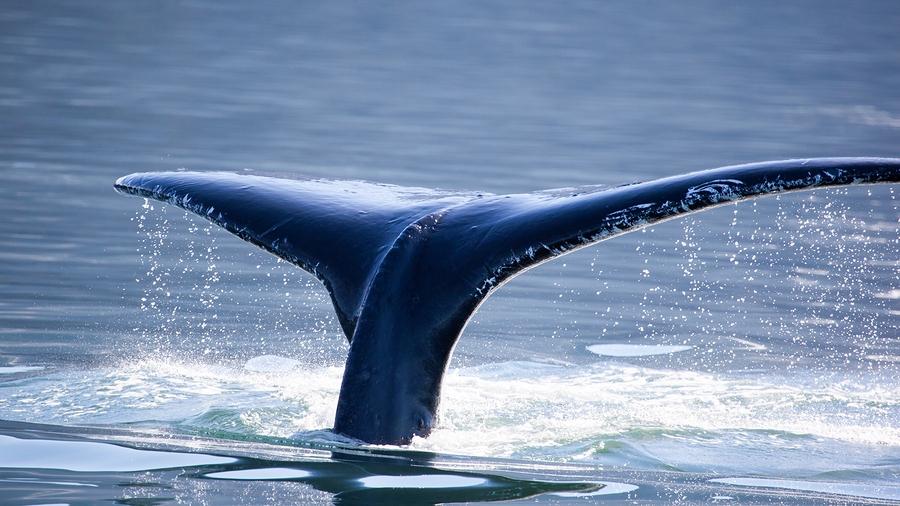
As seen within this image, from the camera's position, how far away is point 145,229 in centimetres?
1187

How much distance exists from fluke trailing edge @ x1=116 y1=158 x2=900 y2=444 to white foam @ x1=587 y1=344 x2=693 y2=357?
360 cm

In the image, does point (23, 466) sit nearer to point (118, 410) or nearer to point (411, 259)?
point (118, 410)

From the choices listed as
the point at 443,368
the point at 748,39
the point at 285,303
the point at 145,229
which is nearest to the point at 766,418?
the point at 443,368

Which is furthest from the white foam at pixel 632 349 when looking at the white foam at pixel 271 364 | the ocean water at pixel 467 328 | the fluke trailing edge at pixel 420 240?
the fluke trailing edge at pixel 420 240

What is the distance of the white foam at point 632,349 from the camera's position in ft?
26.7

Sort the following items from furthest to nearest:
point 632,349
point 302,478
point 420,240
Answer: point 632,349, point 420,240, point 302,478

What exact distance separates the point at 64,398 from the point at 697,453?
3.15 meters

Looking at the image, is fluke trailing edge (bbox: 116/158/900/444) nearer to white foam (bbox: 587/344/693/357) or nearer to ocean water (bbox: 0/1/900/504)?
ocean water (bbox: 0/1/900/504)

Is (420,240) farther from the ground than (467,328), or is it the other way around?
(420,240)

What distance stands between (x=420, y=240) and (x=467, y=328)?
4379 mm

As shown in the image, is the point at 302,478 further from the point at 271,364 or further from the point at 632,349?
the point at 632,349

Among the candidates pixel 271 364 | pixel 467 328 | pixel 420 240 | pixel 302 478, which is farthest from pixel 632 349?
pixel 302 478

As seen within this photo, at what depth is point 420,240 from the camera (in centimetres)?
442

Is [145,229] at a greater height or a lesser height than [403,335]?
greater
